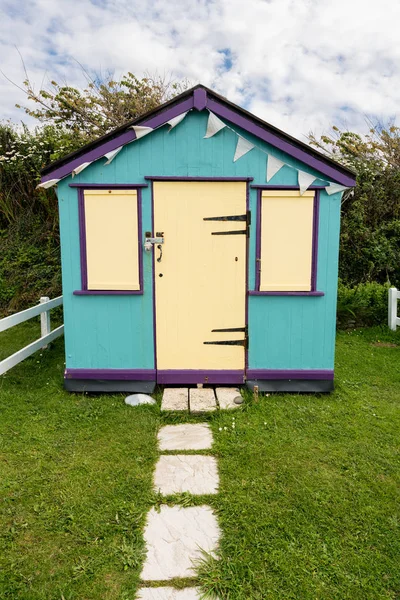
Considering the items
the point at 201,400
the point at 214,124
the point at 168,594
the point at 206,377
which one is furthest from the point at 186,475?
the point at 214,124

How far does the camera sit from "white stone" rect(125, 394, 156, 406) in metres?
4.11

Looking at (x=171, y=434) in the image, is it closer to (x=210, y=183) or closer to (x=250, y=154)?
(x=210, y=183)

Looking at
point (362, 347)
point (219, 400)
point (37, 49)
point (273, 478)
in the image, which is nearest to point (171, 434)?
point (219, 400)

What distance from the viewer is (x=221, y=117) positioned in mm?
4039

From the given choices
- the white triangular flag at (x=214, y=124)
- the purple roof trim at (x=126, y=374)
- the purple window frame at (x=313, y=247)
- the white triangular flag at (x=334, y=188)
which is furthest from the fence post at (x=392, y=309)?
the purple roof trim at (x=126, y=374)

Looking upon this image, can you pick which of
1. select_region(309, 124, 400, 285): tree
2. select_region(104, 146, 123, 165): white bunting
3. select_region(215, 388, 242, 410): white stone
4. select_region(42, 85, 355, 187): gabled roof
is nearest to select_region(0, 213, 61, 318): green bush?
select_region(42, 85, 355, 187): gabled roof

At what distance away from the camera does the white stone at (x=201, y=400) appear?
395cm

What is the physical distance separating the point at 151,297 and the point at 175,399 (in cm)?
107

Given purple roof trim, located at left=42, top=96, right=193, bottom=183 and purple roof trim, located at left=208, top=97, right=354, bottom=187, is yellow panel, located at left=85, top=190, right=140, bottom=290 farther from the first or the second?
purple roof trim, located at left=208, top=97, right=354, bottom=187

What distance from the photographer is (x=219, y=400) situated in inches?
163

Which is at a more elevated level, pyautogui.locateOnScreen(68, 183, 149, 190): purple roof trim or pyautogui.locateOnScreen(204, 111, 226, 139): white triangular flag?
pyautogui.locateOnScreen(204, 111, 226, 139): white triangular flag

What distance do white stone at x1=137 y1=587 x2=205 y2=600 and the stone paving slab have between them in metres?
0.75

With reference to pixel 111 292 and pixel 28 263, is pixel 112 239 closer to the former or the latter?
pixel 111 292

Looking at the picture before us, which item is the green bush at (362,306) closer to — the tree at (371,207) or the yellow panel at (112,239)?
the tree at (371,207)
